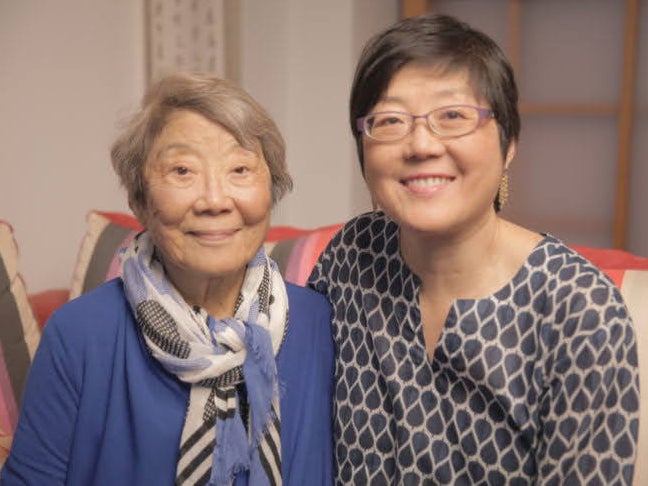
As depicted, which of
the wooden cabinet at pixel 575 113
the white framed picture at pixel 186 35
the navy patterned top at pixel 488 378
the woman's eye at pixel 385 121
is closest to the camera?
the navy patterned top at pixel 488 378

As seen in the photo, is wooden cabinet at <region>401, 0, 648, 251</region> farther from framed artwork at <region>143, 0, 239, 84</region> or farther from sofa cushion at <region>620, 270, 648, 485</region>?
sofa cushion at <region>620, 270, 648, 485</region>

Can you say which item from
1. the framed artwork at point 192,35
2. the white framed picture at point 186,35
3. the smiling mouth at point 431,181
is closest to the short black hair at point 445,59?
the smiling mouth at point 431,181

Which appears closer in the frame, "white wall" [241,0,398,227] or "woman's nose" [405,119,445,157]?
"woman's nose" [405,119,445,157]

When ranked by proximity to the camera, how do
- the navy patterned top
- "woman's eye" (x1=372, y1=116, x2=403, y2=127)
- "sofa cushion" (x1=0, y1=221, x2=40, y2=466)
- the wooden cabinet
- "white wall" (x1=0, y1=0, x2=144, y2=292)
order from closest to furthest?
the navy patterned top, "woman's eye" (x1=372, y1=116, x2=403, y2=127), "sofa cushion" (x1=0, y1=221, x2=40, y2=466), "white wall" (x1=0, y1=0, x2=144, y2=292), the wooden cabinet

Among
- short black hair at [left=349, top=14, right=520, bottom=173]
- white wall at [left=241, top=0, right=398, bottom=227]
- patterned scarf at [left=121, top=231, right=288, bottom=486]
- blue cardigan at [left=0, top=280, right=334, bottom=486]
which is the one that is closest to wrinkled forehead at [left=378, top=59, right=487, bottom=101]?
short black hair at [left=349, top=14, right=520, bottom=173]

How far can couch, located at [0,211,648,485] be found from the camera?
1524 mm

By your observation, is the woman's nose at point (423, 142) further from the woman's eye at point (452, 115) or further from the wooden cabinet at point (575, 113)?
the wooden cabinet at point (575, 113)

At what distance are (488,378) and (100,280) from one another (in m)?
1.18

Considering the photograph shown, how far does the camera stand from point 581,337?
1.20 meters

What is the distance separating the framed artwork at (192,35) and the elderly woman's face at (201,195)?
5.63 ft

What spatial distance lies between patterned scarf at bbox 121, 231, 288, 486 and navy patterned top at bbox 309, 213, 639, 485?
157mm

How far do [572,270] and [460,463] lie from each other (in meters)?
0.35

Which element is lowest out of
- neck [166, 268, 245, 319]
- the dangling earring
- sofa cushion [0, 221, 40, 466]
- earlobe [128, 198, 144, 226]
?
sofa cushion [0, 221, 40, 466]

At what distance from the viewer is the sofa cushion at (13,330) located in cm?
188
